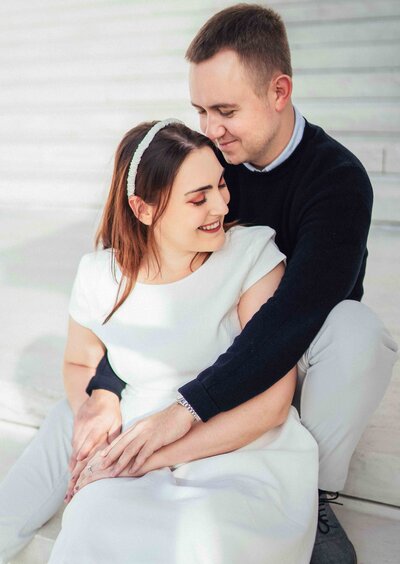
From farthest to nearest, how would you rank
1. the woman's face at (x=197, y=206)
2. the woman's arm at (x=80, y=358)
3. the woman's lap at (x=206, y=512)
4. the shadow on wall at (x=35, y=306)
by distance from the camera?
the shadow on wall at (x=35, y=306) < the woman's arm at (x=80, y=358) < the woman's face at (x=197, y=206) < the woman's lap at (x=206, y=512)

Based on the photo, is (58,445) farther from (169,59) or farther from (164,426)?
(169,59)

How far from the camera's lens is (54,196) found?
Result: 4582mm

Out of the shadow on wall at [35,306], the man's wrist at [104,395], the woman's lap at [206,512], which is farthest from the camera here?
the shadow on wall at [35,306]

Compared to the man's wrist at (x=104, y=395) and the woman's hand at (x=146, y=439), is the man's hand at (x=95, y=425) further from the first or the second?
the woman's hand at (x=146, y=439)

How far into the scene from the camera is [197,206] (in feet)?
5.41

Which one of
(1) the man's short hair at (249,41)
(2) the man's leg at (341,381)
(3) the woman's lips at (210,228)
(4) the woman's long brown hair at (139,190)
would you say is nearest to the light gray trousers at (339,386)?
(2) the man's leg at (341,381)

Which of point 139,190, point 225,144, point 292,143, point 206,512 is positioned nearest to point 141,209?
point 139,190

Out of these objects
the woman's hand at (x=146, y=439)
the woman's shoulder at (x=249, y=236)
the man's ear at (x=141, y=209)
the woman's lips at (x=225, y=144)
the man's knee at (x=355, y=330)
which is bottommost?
the woman's hand at (x=146, y=439)

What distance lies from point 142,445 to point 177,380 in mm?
184

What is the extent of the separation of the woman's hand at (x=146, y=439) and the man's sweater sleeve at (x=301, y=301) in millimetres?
43

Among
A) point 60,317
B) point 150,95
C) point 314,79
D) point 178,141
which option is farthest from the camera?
point 150,95

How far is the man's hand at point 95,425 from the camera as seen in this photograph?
1688 mm

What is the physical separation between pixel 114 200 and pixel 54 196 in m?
2.94

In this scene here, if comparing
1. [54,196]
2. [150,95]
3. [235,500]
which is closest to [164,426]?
[235,500]
